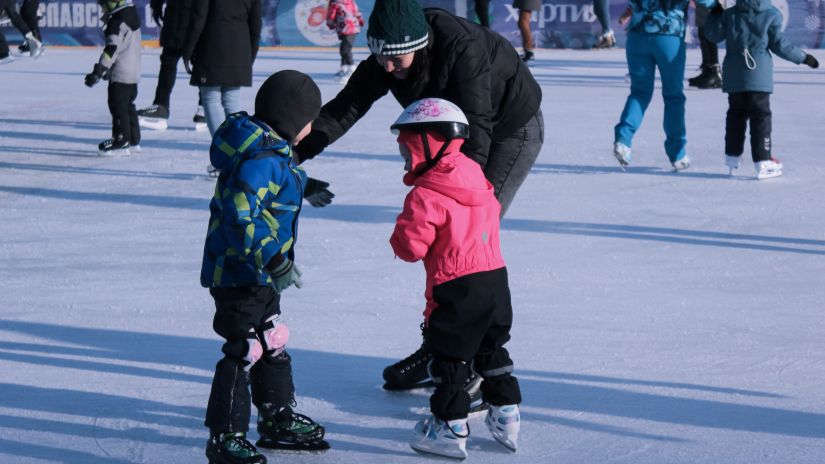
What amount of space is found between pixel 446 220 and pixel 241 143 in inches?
24.5

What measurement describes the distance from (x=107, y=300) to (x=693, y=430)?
270 centimetres

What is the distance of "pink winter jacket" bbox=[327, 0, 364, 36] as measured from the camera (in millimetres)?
14094

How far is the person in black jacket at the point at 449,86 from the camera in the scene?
3748 mm

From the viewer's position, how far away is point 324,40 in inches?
750

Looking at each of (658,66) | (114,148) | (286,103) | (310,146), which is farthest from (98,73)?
(286,103)

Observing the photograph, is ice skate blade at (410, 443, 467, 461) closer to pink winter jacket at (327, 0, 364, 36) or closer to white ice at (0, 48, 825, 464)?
white ice at (0, 48, 825, 464)

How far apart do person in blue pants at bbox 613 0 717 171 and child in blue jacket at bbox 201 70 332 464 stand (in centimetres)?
506

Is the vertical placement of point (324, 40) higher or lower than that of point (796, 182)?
lower

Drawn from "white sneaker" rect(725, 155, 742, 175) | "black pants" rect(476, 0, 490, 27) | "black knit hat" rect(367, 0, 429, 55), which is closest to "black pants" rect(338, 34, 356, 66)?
"black pants" rect(476, 0, 490, 27)

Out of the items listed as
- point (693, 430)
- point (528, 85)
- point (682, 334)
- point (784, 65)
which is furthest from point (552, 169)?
point (784, 65)

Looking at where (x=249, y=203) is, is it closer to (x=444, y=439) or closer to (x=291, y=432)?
(x=291, y=432)

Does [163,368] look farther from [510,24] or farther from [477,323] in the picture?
[510,24]

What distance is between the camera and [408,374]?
4.20 metres

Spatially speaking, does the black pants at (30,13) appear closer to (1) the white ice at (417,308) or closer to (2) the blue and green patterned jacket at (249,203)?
(1) the white ice at (417,308)
